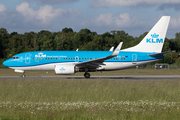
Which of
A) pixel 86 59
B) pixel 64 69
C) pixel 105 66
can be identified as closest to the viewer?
pixel 64 69

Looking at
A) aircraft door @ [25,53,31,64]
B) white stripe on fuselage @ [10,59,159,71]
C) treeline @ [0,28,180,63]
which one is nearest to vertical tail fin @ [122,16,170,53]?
white stripe on fuselage @ [10,59,159,71]

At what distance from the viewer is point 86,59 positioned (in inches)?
1082

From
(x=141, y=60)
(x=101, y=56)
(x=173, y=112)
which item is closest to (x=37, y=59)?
(x=101, y=56)

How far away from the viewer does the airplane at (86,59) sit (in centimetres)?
2667

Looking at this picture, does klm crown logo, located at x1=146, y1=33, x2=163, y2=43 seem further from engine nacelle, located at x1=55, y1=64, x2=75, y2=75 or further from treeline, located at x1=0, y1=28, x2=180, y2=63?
treeline, located at x1=0, y1=28, x2=180, y2=63

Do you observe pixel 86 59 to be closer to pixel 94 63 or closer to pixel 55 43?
pixel 94 63

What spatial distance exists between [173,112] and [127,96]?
12.8ft

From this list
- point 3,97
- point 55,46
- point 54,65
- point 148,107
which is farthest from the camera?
point 55,46

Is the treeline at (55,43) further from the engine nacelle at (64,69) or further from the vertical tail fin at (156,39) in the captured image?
the engine nacelle at (64,69)

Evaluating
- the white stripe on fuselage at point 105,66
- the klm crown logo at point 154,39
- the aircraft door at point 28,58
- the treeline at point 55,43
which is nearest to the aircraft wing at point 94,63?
the white stripe on fuselage at point 105,66

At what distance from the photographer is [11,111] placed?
9.00 metres

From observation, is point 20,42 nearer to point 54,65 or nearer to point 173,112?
point 54,65

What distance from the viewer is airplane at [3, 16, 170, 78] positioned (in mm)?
26673

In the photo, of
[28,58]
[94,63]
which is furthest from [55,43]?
[94,63]
